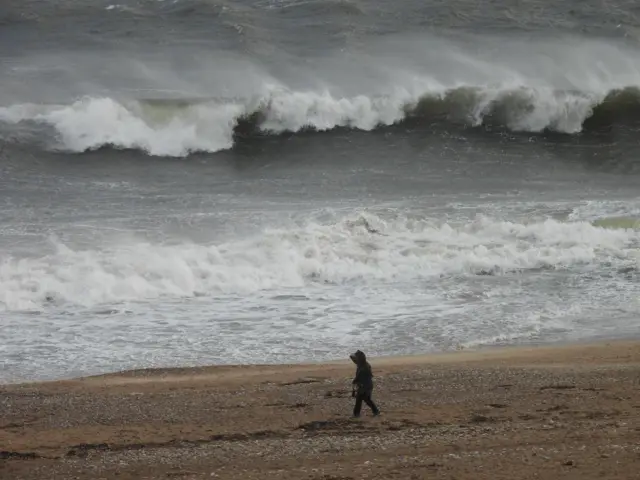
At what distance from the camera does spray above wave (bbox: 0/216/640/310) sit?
1775 cm

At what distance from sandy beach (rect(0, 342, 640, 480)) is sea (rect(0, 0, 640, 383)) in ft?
5.03

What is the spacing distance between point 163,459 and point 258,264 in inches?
338

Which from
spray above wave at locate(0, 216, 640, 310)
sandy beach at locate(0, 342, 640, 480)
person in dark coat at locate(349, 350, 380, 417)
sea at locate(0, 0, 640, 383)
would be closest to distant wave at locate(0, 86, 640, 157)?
sea at locate(0, 0, 640, 383)

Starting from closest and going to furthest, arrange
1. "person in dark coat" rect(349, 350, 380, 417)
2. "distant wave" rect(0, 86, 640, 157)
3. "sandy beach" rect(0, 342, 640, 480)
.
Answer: "sandy beach" rect(0, 342, 640, 480) → "person in dark coat" rect(349, 350, 380, 417) → "distant wave" rect(0, 86, 640, 157)

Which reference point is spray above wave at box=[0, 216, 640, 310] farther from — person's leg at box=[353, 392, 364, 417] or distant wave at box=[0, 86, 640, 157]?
distant wave at box=[0, 86, 640, 157]

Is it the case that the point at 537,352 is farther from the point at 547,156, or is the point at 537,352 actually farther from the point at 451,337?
the point at 547,156

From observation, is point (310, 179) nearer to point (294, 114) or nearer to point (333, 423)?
point (294, 114)

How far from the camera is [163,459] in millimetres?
10453

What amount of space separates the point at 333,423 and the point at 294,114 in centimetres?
1819

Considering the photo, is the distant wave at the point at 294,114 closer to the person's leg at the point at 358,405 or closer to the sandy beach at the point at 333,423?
the sandy beach at the point at 333,423

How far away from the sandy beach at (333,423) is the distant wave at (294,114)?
45.7 ft

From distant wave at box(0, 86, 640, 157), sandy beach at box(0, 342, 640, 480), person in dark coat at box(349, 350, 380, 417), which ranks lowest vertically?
sandy beach at box(0, 342, 640, 480)

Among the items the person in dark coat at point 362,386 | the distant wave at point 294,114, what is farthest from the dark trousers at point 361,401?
the distant wave at point 294,114

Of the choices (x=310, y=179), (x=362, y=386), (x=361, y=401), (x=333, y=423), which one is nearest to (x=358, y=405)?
(x=361, y=401)
